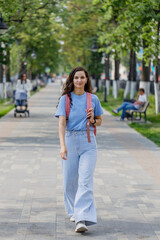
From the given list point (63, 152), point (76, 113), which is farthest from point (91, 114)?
point (63, 152)

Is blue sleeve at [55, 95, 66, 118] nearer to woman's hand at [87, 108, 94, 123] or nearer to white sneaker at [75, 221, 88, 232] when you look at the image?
woman's hand at [87, 108, 94, 123]

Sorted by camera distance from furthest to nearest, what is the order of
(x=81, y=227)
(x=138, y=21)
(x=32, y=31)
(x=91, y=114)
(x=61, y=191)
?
(x=32, y=31) → (x=138, y=21) → (x=61, y=191) → (x=91, y=114) → (x=81, y=227)

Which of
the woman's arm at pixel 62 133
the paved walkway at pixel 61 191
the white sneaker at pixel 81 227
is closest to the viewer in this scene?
the white sneaker at pixel 81 227

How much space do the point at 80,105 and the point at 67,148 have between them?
464 mm

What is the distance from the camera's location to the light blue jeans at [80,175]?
5.77 m

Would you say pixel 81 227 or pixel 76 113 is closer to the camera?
pixel 81 227

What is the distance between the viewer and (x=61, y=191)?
806 centimetres

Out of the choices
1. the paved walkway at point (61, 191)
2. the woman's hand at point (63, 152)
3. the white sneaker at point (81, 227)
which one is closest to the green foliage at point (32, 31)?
the paved walkway at point (61, 191)

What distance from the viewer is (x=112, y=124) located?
2003 cm

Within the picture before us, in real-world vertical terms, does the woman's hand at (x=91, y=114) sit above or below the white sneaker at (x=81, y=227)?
above

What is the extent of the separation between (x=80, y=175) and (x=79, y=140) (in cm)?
36

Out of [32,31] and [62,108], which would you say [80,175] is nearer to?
[62,108]

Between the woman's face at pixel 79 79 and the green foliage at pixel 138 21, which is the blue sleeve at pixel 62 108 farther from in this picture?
the green foliage at pixel 138 21

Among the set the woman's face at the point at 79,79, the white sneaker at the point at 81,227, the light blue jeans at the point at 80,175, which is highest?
the woman's face at the point at 79,79
